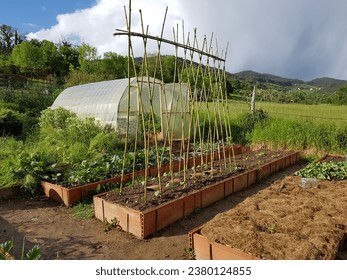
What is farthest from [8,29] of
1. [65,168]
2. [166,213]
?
[166,213]

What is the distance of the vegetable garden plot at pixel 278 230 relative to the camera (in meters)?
2.47

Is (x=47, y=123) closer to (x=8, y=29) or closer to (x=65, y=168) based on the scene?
(x=65, y=168)

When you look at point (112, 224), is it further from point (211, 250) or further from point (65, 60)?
point (65, 60)

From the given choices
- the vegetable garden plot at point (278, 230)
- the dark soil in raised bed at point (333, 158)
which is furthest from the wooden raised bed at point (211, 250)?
the dark soil in raised bed at point (333, 158)

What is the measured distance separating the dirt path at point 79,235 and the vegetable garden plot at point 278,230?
465 mm

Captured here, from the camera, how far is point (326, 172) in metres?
5.19

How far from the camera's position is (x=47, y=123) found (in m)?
8.26

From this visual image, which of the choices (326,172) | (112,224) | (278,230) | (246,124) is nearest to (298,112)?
(246,124)

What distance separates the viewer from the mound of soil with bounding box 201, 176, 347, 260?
8.13 feet

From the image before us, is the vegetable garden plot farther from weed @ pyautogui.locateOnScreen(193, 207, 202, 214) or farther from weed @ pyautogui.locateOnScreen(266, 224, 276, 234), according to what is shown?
weed @ pyautogui.locateOnScreen(193, 207, 202, 214)

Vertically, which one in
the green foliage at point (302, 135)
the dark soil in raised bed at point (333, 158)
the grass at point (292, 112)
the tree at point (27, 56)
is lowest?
the dark soil in raised bed at point (333, 158)

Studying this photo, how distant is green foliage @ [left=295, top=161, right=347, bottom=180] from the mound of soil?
0.91 m

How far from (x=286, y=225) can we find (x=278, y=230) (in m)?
0.14

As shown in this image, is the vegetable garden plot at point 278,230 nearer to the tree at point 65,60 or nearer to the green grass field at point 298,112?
the green grass field at point 298,112
